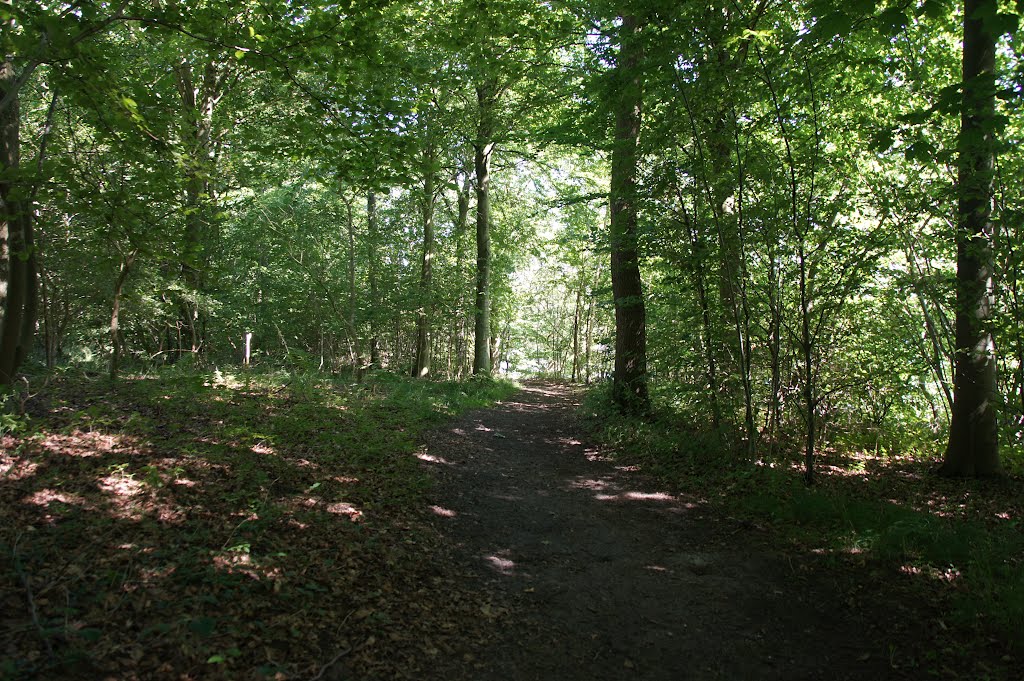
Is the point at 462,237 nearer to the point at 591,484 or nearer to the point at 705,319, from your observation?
the point at 705,319

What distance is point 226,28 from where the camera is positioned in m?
5.43

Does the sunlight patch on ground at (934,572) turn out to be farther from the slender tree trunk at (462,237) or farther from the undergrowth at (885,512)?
the slender tree trunk at (462,237)

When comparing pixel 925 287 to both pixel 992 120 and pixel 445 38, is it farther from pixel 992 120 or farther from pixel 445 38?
pixel 445 38

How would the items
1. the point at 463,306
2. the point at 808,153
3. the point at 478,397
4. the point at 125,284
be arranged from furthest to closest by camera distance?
the point at 463,306 → the point at 478,397 → the point at 125,284 → the point at 808,153

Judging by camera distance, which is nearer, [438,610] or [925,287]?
[438,610]

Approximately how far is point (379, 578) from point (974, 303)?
680 centimetres

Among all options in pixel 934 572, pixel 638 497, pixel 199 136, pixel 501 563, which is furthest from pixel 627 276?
pixel 199 136

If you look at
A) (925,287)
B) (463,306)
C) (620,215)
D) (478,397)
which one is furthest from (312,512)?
(463,306)

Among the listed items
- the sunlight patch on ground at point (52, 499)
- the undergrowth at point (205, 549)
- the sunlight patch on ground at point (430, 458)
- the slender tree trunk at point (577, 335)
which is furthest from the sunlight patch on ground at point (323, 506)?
the slender tree trunk at point (577, 335)

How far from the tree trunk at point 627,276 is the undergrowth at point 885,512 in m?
1.85

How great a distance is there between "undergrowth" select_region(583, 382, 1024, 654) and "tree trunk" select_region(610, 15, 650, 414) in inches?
73.0

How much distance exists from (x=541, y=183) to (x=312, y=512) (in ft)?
64.9

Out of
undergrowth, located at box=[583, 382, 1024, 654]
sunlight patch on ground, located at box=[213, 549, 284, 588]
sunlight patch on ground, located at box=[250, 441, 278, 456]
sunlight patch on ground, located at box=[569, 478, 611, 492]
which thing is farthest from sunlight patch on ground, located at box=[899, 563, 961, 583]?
sunlight patch on ground, located at box=[250, 441, 278, 456]

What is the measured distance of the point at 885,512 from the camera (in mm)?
5258
